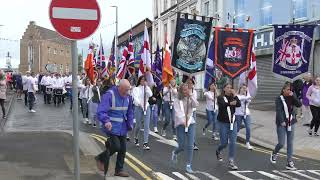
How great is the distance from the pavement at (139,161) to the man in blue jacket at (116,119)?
302 millimetres

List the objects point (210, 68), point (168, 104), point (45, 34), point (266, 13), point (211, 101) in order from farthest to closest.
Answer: point (45, 34) < point (266, 13) < point (210, 68) < point (168, 104) < point (211, 101)

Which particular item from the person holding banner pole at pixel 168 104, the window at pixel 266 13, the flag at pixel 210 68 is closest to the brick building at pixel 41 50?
the window at pixel 266 13

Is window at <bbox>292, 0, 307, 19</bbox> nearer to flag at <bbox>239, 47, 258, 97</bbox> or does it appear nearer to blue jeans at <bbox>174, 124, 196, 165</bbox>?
flag at <bbox>239, 47, 258, 97</bbox>

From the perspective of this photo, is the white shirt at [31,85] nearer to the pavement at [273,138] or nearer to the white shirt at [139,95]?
the pavement at [273,138]

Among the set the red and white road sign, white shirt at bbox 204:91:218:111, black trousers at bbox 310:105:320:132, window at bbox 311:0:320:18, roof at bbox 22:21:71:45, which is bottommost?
black trousers at bbox 310:105:320:132

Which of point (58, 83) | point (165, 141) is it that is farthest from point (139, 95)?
point (58, 83)

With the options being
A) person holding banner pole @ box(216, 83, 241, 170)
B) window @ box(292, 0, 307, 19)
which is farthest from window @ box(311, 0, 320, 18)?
person holding banner pole @ box(216, 83, 241, 170)

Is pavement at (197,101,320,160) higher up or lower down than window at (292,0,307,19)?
lower down

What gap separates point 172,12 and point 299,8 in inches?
721

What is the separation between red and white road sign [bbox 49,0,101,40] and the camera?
570 cm

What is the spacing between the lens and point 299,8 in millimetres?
23016

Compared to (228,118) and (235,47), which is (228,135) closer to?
(228,118)

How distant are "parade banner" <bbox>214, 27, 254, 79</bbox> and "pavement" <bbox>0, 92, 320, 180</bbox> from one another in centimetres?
213

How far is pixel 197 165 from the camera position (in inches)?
413
